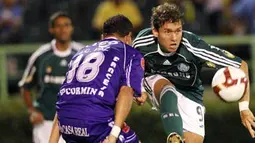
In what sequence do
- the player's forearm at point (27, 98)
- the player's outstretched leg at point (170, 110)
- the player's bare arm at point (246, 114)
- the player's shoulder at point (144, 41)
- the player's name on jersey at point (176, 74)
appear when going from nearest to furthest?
1. the player's bare arm at point (246, 114)
2. the player's outstretched leg at point (170, 110)
3. the player's shoulder at point (144, 41)
4. the player's name on jersey at point (176, 74)
5. the player's forearm at point (27, 98)

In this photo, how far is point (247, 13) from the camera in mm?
15797

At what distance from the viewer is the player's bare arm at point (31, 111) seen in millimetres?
12227

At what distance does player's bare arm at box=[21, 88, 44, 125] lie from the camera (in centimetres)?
1223

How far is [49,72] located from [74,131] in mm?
4082

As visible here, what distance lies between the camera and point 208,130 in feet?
42.6

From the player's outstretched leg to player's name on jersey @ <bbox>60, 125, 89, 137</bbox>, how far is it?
1.45 metres

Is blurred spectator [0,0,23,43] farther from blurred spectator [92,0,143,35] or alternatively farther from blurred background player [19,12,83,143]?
blurred background player [19,12,83,143]

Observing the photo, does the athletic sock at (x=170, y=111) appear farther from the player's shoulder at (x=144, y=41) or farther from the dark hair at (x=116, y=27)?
the dark hair at (x=116, y=27)

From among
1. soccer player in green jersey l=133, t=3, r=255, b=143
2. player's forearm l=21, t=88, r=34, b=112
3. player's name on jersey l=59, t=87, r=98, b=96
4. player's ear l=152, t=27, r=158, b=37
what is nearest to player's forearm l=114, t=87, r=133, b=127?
player's name on jersey l=59, t=87, r=98, b=96

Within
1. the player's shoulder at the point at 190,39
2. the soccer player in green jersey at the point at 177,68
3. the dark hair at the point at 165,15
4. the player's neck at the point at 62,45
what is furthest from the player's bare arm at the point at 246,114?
the player's neck at the point at 62,45

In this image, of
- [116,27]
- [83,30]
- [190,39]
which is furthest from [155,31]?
[83,30]

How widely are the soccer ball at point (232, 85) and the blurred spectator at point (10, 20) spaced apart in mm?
7063

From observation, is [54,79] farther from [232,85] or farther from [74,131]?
[74,131]

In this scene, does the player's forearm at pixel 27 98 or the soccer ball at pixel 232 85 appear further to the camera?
the player's forearm at pixel 27 98
